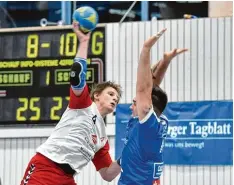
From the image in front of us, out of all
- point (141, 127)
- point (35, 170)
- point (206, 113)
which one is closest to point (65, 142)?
point (35, 170)

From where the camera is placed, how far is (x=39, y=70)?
53.5ft

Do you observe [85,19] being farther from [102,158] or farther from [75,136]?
[102,158]

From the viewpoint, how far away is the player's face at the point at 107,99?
25.8 feet

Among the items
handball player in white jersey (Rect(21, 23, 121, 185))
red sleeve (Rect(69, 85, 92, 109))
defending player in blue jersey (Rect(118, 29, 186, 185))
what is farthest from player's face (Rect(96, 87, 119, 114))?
defending player in blue jersey (Rect(118, 29, 186, 185))

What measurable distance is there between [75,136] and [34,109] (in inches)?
352

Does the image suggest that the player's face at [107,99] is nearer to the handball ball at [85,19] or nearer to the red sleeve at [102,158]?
the red sleeve at [102,158]

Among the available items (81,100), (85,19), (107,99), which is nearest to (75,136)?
(81,100)

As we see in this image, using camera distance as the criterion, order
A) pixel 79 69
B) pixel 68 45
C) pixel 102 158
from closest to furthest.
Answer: pixel 79 69
pixel 102 158
pixel 68 45

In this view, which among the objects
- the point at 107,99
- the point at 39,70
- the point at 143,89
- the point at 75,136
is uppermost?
the point at 39,70

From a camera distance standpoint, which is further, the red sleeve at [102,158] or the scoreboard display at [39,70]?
the scoreboard display at [39,70]

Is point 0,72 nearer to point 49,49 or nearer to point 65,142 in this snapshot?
point 49,49

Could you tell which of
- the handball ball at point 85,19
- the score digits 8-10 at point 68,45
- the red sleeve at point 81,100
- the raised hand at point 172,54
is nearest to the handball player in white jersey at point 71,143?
the red sleeve at point 81,100

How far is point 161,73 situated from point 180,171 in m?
8.55

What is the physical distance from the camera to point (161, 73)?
7789 mm
